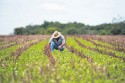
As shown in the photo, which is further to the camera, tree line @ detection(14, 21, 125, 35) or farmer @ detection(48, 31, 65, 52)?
tree line @ detection(14, 21, 125, 35)

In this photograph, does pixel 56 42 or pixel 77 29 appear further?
pixel 77 29

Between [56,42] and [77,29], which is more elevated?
[56,42]

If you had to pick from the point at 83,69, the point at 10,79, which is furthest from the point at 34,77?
the point at 83,69

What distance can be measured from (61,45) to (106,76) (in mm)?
7743

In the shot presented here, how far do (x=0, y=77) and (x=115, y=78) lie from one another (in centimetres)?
381

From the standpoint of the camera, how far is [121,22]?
65688 millimetres

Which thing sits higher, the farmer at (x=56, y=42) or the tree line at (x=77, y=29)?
the farmer at (x=56, y=42)

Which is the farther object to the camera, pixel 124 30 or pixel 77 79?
pixel 124 30

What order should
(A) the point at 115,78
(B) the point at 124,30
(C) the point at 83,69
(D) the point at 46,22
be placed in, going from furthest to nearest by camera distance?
(D) the point at 46,22
(B) the point at 124,30
(C) the point at 83,69
(A) the point at 115,78

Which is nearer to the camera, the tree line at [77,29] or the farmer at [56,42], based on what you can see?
the farmer at [56,42]

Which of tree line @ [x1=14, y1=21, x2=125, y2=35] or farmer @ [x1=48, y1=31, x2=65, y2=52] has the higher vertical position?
farmer @ [x1=48, y1=31, x2=65, y2=52]

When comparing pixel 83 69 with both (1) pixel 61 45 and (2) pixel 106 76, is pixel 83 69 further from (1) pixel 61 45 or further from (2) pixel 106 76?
(1) pixel 61 45

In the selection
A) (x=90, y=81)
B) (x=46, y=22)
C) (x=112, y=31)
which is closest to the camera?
(x=90, y=81)

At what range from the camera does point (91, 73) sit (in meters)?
9.89
